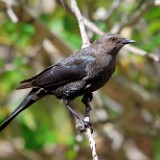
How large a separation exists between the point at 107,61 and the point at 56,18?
2.64 meters

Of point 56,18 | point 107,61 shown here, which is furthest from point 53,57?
point 107,61

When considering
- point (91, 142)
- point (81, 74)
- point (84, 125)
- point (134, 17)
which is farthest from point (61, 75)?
point (134, 17)

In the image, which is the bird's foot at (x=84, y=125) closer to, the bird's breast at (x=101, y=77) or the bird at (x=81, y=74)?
the bird at (x=81, y=74)

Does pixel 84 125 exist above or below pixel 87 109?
below

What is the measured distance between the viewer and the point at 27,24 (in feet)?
18.8

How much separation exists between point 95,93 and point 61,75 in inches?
71.8

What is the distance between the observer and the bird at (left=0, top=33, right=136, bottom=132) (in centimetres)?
455

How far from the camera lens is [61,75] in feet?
15.6

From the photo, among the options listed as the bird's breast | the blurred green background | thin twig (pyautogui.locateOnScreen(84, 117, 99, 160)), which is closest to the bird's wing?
the bird's breast

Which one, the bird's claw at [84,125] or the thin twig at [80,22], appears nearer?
the bird's claw at [84,125]

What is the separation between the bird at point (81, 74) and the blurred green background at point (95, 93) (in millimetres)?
813

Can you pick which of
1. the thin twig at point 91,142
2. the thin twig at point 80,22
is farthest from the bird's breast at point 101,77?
the thin twig at point 91,142

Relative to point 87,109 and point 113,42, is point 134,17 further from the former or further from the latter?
point 87,109

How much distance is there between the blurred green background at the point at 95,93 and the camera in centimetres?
583
